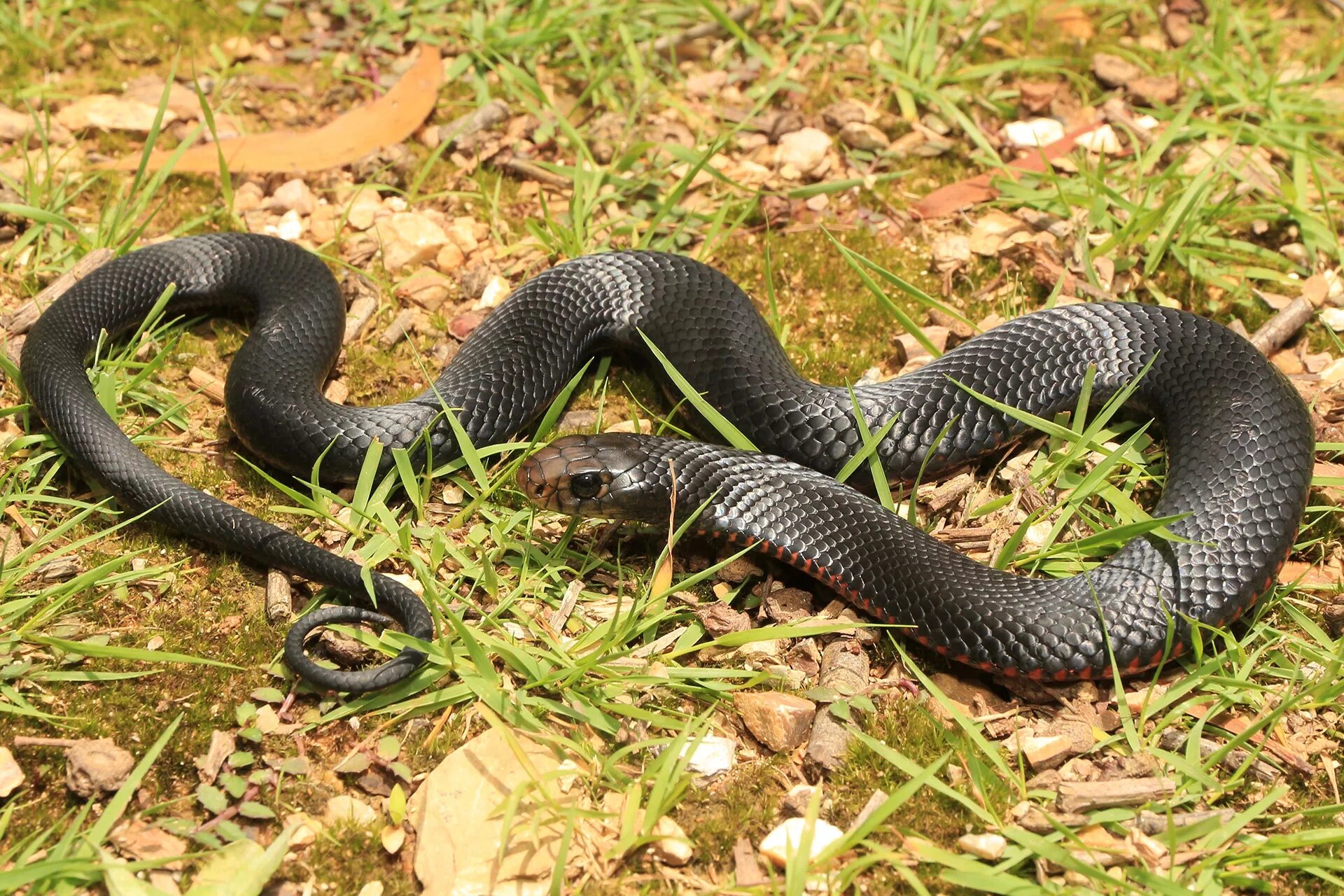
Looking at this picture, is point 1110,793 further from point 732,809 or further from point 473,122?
point 473,122

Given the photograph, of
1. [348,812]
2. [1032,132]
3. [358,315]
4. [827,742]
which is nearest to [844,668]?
[827,742]

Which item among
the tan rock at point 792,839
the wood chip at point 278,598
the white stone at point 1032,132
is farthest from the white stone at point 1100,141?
the wood chip at point 278,598

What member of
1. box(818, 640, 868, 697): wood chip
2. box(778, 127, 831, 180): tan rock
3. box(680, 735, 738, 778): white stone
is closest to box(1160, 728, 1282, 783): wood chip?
box(818, 640, 868, 697): wood chip

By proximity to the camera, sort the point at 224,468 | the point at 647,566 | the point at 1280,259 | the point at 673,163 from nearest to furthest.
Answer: the point at 647,566
the point at 224,468
the point at 1280,259
the point at 673,163

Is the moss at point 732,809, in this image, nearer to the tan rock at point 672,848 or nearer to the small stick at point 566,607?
the tan rock at point 672,848

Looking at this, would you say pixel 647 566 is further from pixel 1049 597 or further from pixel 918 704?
pixel 1049 597

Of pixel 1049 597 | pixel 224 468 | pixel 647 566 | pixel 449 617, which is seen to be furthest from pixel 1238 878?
pixel 224 468

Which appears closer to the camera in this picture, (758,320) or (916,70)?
(758,320)
